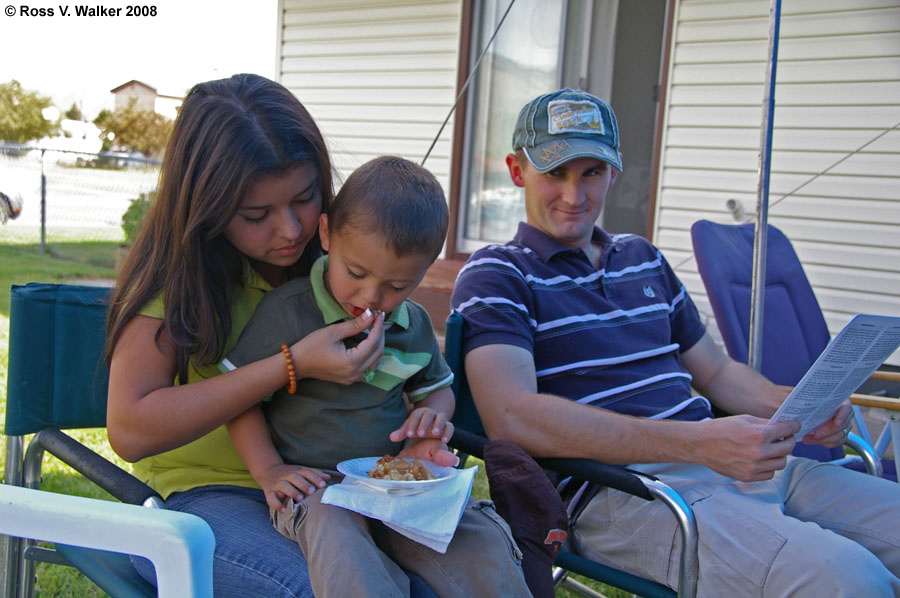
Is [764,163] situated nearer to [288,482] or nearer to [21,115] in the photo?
[288,482]

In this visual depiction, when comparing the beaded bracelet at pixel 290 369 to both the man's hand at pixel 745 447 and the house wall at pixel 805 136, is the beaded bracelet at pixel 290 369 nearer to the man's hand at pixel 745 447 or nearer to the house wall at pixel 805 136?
the man's hand at pixel 745 447

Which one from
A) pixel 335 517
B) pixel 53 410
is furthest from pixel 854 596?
pixel 53 410

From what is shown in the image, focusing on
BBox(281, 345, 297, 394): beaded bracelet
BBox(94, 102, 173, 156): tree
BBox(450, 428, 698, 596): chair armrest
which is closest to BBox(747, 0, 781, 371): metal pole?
BBox(450, 428, 698, 596): chair armrest

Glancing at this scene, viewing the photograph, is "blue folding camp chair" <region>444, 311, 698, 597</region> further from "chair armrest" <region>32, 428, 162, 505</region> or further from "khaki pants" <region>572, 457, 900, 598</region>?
"chair armrest" <region>32, 428, 162, 505</region>

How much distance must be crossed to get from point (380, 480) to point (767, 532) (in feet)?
2.96

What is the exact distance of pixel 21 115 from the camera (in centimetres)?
2181

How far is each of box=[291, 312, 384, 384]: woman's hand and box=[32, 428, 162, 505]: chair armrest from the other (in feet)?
1.14

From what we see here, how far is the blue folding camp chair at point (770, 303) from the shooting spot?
9.87 feet

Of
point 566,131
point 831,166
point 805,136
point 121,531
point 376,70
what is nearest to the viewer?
point 121,531

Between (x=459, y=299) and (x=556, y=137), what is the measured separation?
0.54 meters

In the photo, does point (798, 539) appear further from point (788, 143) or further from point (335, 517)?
point (788, 143)

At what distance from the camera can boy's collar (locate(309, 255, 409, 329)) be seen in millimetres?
1659

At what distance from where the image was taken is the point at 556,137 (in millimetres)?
2254

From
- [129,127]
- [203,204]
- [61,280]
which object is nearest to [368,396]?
[203,204]
